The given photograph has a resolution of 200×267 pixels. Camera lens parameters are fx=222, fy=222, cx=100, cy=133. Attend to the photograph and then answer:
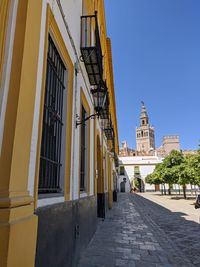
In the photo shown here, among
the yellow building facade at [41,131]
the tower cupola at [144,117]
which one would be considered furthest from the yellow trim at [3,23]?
the tower cupola at [144,117]

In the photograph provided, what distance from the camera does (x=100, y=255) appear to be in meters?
4.67

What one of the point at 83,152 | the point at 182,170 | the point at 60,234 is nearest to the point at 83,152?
the point at 83,152

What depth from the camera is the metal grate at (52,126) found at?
314cm

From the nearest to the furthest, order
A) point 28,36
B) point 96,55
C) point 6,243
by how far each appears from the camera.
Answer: point 6,243, point 28,36, point 96,55

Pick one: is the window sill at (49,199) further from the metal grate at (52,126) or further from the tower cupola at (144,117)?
the tower cupola at (144,117)

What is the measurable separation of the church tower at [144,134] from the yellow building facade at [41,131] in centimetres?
11177

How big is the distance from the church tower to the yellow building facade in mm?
111767

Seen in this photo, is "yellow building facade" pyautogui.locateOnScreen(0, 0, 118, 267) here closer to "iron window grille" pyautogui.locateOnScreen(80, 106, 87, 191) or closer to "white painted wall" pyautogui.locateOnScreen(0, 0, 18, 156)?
"white painted wall" pyautogui.locateOnScreen(0, 0, 18, 156)

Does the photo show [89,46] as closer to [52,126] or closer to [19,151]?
[52,126]

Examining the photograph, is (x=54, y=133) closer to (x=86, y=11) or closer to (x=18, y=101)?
(x=18, y=101)

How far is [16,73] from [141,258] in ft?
14.3

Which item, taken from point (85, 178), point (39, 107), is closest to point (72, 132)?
point (39, 107)

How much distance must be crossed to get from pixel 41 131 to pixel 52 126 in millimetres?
865

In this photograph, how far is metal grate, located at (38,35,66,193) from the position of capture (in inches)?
123
